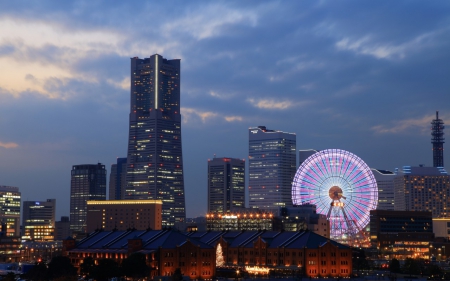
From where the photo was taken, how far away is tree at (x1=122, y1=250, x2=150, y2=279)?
5871 inches

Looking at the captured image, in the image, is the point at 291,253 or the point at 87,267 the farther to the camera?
the point at 291,253

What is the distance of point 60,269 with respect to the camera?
156250mm

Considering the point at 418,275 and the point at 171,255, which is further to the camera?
the point at 418,275

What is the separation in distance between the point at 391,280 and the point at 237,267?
1512 inches

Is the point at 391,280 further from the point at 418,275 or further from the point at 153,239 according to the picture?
the point at 153,239

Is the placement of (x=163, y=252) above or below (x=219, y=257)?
above

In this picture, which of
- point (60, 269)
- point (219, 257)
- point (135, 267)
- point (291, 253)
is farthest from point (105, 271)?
point (219, 257)

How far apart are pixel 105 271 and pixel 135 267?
6691mm

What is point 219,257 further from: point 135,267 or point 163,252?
point 135,267

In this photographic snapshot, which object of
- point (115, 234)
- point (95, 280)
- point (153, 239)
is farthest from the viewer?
point (115, 234)

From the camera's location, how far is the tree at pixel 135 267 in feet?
489

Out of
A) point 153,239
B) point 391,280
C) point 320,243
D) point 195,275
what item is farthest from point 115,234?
point 391,280

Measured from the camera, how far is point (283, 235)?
18888cm

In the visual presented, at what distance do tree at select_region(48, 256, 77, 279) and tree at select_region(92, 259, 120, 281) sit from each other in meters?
8.28
